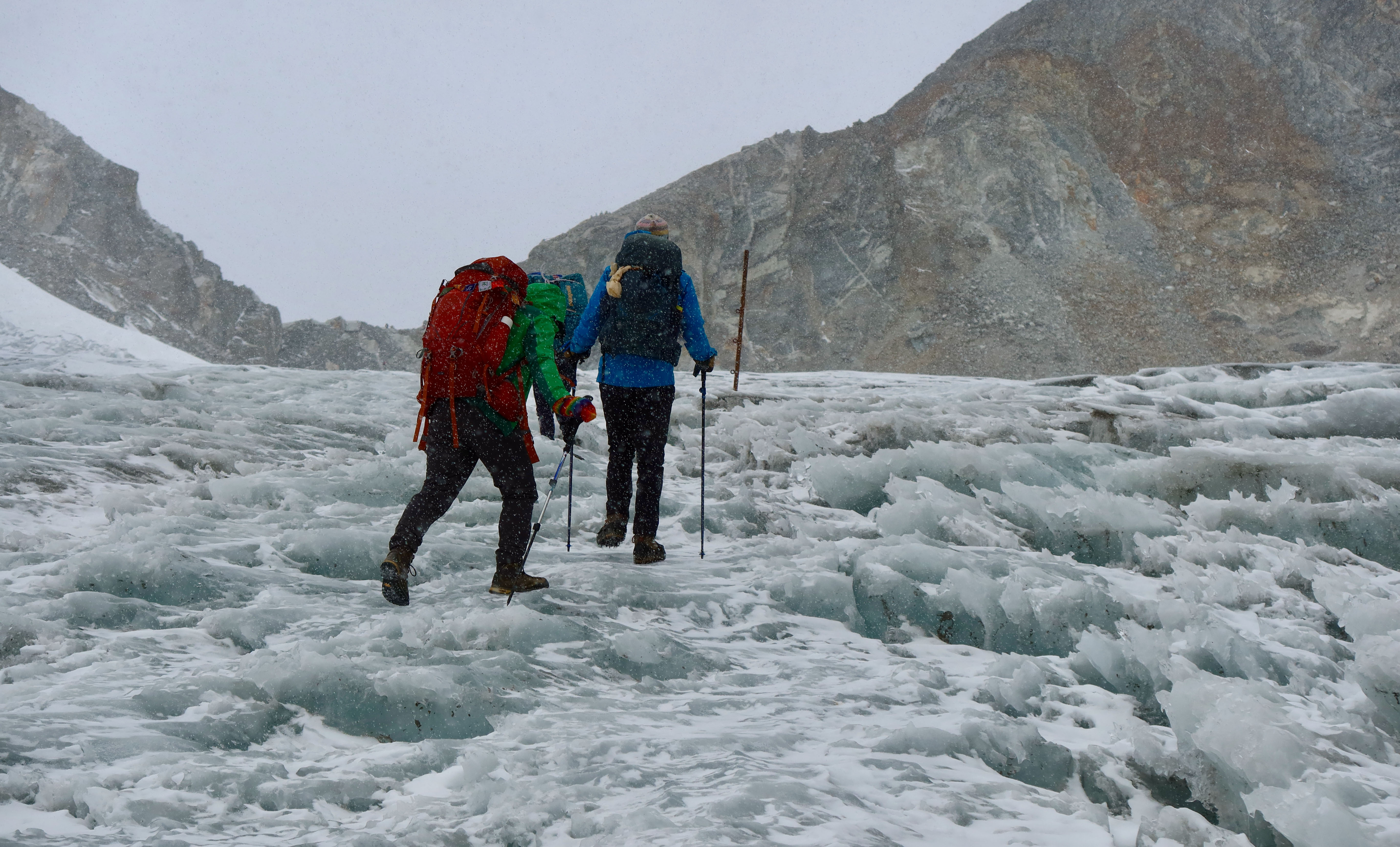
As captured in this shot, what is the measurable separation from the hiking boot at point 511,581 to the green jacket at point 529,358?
0.60 m

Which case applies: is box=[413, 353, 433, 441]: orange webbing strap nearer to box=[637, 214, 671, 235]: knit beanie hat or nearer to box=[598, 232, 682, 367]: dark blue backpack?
box=[598, 232, 682, 367]: dark blue backpack

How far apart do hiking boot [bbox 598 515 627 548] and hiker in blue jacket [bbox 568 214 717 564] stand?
0.84 ft

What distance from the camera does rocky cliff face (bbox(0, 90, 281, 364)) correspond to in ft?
181

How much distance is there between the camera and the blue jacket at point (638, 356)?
445 cm

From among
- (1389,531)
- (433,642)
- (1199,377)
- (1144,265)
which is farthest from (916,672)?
(1144,265)

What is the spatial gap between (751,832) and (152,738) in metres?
1.67

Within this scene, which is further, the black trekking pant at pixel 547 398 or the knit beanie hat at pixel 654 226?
the knit beanie hat at pixel 654 226

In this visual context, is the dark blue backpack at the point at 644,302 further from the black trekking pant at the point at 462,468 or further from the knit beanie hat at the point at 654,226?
the black trekking pant at the point at 462,468

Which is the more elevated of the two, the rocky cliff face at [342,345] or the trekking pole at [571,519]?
the rocky cliff face at [342,345]

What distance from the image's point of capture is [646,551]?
14.7 ft

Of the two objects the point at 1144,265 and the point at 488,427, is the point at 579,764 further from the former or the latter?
the point at 1144,265

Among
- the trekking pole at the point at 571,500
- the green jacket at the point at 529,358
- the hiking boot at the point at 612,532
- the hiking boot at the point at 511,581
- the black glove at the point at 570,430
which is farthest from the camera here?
the hiking boot at the point at 612,532

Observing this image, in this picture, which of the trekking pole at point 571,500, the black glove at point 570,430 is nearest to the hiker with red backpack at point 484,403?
the trekking pole at point 571,500

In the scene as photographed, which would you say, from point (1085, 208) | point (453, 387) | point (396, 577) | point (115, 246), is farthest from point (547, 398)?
point (115, 246)
